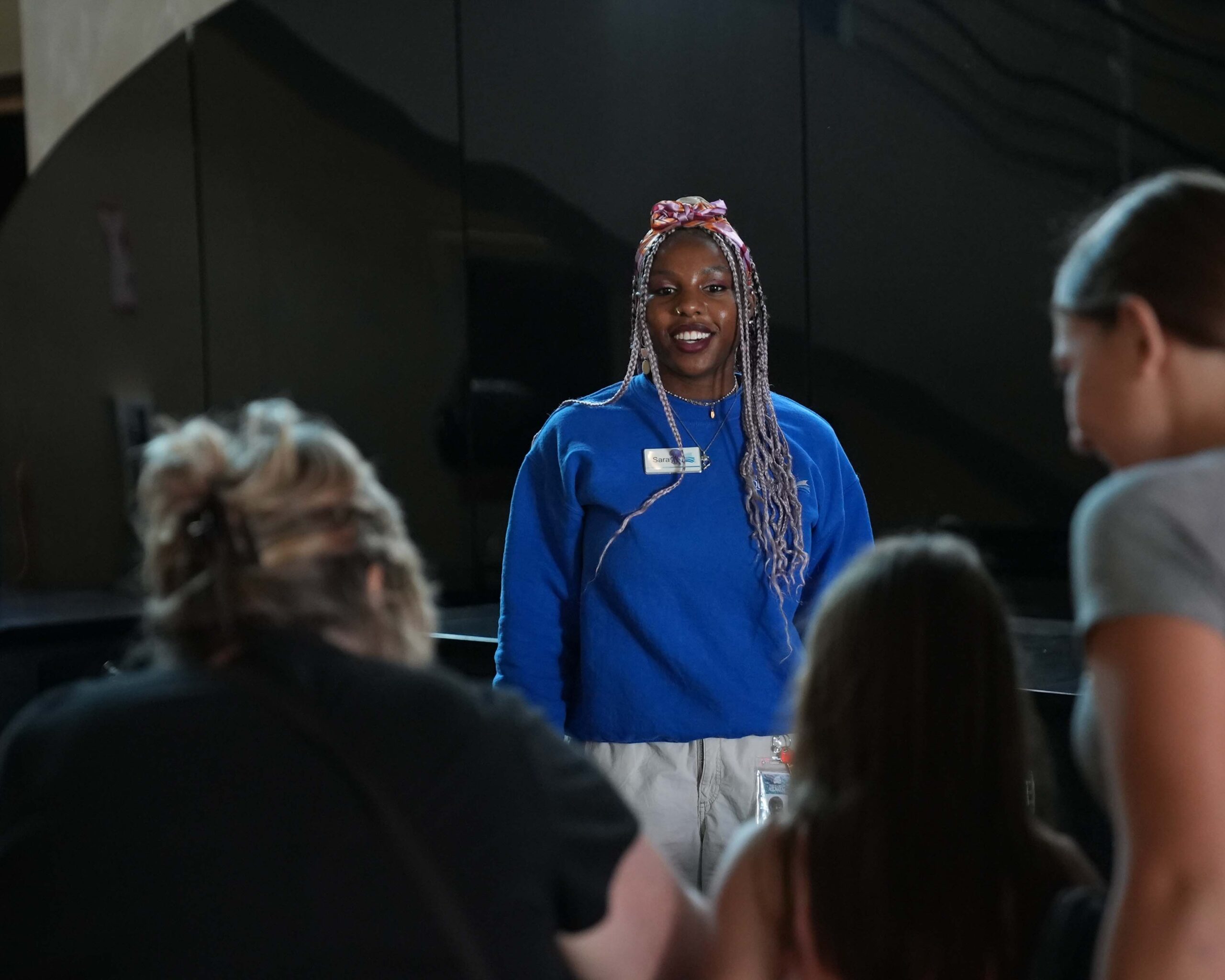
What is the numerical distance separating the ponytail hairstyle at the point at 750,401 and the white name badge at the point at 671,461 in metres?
0.02

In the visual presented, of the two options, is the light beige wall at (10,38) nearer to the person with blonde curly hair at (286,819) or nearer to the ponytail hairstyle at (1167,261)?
the person with blonde curly hair at (286,819)

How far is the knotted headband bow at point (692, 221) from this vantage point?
224 centimetres

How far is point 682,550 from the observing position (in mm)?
2084

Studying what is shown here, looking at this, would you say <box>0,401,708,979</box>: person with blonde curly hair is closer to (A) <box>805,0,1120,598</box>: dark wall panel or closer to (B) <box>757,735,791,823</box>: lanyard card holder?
(B) <box>757,735,791,823</box>: lanyard card holder

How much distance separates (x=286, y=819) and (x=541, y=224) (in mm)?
4323

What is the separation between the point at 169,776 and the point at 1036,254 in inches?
139

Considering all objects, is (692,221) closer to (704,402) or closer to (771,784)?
(704,402)

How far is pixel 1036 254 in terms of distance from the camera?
4.01m

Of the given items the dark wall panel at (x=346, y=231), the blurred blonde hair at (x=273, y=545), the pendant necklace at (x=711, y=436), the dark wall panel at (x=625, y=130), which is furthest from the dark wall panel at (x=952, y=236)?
the blurred blonde hair at (x=273, y=545)

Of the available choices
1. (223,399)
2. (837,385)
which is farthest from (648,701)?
(223,399)

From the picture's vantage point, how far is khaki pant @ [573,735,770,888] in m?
2.08

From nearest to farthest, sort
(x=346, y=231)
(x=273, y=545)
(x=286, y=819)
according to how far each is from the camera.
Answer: (x=286, y=819) < (x=273, y=545) < (x=346, y=231)

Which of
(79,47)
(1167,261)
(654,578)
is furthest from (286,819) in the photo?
(79,47)

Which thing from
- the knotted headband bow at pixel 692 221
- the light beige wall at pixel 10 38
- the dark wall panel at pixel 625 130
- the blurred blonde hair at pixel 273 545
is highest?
the light beige wall at pixel 10 38
